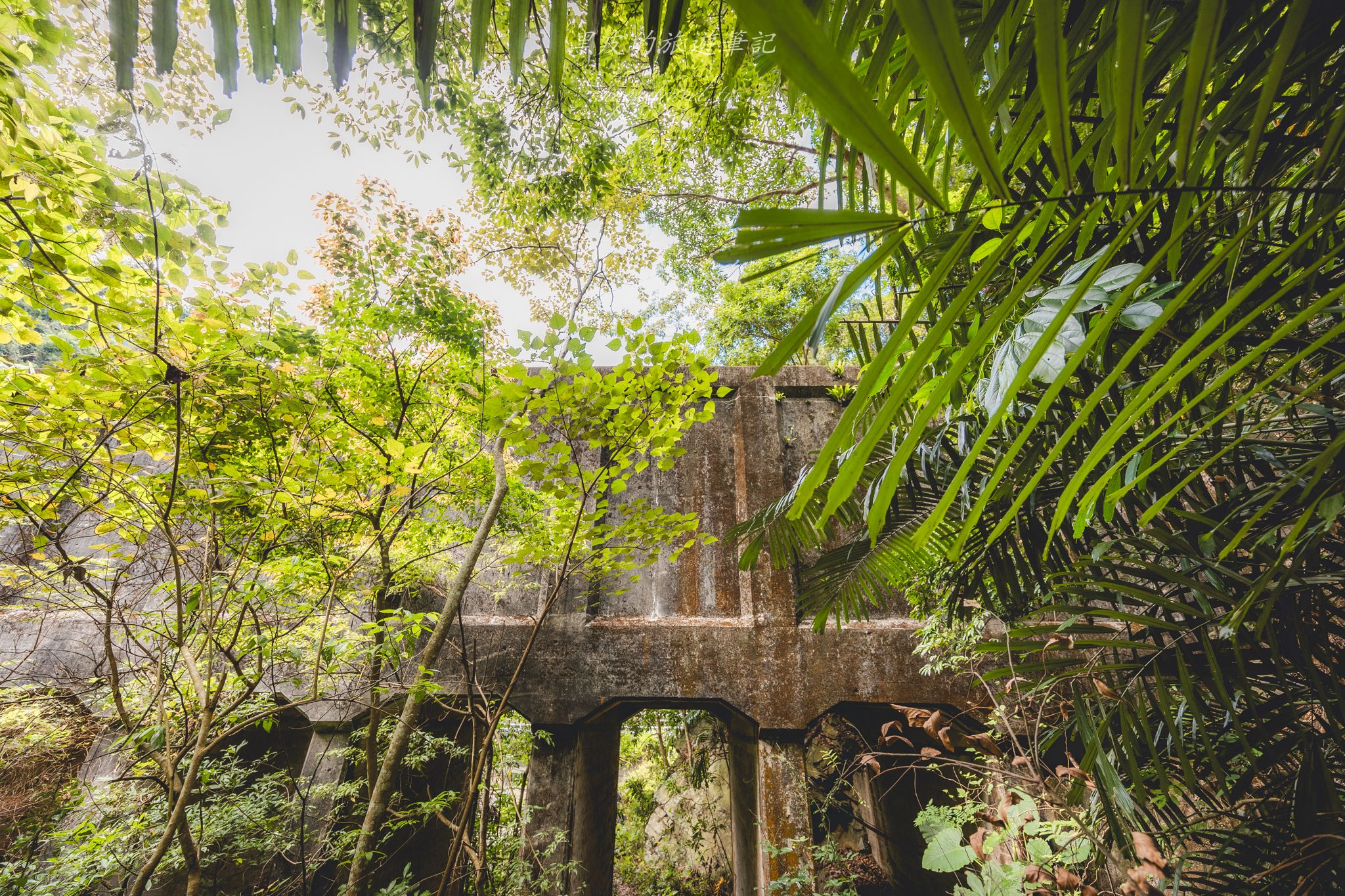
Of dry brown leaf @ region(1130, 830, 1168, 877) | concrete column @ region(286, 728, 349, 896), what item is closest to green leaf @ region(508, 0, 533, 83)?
dry brown leaf @ region(1130, 830, 1168, 877)

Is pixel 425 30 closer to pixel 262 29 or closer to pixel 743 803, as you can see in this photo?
pixel 262 29

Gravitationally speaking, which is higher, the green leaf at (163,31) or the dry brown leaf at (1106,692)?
Answer: the green leaf at (163,31)

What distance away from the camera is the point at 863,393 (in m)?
0.39

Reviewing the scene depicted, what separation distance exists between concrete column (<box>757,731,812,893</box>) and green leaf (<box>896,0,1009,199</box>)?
13.8ft

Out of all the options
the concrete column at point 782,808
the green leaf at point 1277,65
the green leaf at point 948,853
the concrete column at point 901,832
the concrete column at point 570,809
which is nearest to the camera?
the green leaf at point 1277,65

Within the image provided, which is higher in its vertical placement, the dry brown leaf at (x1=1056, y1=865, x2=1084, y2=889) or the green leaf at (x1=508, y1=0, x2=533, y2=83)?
the green leaf at (x1=508, y1=0, x2=533, y2=83)

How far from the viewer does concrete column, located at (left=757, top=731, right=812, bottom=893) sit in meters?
3.35

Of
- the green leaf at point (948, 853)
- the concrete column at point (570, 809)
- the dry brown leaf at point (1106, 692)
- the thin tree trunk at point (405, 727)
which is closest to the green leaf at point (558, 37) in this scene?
the dry brown leaf at point (1106, 692)

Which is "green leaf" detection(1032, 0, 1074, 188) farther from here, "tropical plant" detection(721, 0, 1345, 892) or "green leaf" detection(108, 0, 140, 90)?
"green leaf" detection(108, 0, 140, 90)


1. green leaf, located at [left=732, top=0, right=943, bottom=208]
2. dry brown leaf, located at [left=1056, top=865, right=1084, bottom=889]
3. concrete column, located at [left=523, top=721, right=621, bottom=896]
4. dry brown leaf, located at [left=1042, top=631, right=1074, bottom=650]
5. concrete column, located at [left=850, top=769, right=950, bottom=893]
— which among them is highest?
green leaf, located at [left=732, top=0, right=943, bottom=208]

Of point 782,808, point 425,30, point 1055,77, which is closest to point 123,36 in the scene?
point 425,30

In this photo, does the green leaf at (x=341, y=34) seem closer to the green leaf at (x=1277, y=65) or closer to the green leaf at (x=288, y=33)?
the green leaf at (x=288, y=33)

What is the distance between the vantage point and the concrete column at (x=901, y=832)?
5.29m

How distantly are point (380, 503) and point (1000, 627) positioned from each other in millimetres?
4590
